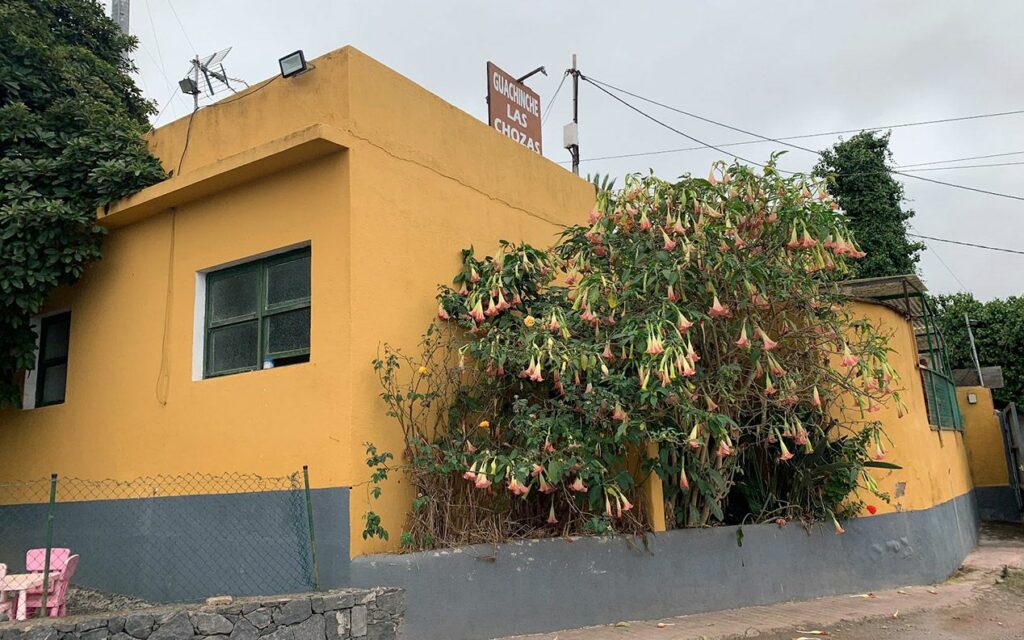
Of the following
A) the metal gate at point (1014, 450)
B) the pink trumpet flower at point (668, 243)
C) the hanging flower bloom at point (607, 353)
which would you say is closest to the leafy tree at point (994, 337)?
the metal gate at point (1014, 450)

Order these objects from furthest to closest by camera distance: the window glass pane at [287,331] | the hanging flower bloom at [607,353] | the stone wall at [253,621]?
the window glass pane at [287,331] < the hanging flower bloom at [607,353] < the stone wall at [253,621]

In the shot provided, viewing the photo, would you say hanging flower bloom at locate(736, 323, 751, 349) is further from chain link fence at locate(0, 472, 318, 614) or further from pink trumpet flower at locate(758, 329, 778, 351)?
chain link fence at locate(0, 472, 318, 614)

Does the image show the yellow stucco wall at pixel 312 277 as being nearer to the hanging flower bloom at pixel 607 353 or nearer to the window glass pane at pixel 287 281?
the window glass pane at pixel 287 281

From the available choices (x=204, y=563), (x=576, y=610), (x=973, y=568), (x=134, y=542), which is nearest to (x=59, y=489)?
(x=134, y=542)

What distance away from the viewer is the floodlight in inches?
295

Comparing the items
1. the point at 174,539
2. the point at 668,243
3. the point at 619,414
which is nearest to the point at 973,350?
the point at 668,243

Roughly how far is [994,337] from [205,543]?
1791 cm

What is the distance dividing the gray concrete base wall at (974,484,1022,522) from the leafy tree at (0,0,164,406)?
53.7ft

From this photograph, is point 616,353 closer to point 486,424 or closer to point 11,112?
point 486,424

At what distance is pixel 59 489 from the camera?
8.52 m

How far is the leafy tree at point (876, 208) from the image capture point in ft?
61.9

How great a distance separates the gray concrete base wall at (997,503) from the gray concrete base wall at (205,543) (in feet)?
47.5

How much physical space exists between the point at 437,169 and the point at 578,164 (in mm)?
8445

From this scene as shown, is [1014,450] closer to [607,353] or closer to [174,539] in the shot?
[607,353]
